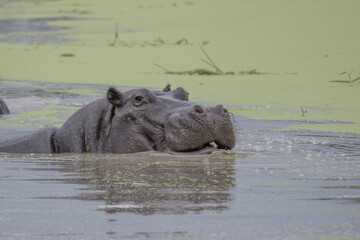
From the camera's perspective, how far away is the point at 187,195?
401 centimetres

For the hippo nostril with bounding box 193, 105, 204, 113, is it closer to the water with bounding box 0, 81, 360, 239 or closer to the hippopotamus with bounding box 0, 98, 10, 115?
the water with bounding box 0, 81, 360, 239

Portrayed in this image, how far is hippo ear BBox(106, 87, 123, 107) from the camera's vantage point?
597cm

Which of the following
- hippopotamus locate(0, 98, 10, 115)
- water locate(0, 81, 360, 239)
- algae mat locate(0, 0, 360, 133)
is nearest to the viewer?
water locate(0, 81, 360, 239)

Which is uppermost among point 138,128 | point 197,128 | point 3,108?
point 197,128

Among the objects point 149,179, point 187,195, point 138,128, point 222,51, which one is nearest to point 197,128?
point 138,128

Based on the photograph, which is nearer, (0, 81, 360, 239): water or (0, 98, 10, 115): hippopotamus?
(0, 81, 360, 239): water

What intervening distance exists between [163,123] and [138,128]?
0.20 meters

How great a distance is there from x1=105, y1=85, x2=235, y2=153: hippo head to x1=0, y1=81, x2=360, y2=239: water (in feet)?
0.51

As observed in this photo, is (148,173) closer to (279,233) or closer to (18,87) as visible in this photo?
(279,233)

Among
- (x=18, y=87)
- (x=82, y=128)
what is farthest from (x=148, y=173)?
(x=18, y=87)

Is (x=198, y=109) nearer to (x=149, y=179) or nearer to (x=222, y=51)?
(x=149, y=179)

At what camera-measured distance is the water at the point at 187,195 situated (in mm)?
3312

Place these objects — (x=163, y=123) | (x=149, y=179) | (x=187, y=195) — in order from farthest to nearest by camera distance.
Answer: (x=163, y=123), (x=149, y=179), (x=187, y=195)

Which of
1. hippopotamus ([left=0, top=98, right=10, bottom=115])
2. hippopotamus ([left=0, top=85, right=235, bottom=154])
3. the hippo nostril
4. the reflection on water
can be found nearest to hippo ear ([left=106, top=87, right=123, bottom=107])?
hippopotamus ([left=0, top=85, right=235, bottom=154])
